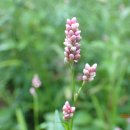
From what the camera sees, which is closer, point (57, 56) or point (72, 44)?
point (72, 44)

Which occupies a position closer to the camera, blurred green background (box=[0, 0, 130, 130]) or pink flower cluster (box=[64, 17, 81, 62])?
pink flower cluster (box=[64, 17, 81, 62])

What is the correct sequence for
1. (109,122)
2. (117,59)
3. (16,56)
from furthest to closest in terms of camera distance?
1. (16,56)
2. (117,59)
3. (109,122)

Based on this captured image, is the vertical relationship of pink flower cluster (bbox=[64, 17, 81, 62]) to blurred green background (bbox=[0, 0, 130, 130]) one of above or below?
below

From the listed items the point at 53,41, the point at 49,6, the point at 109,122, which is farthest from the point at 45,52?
the point at 109,122

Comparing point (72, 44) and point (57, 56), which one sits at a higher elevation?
point (57, 56)

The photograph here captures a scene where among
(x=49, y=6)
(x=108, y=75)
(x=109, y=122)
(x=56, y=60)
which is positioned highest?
(x=49, y=6)

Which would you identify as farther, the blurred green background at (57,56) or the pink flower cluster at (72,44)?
the blurred green background at (57,56)

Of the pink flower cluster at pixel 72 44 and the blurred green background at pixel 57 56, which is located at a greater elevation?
the blurred green background at pixel 57 56

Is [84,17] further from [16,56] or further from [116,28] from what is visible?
[16,56]
